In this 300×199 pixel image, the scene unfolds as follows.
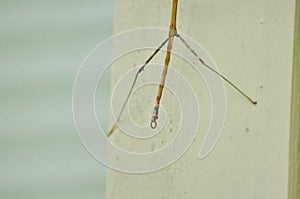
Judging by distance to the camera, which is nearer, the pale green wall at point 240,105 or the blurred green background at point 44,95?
the pale green wall at point 240,105

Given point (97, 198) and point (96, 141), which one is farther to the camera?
point (97, 198)

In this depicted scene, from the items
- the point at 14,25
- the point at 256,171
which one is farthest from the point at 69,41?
the point at 256,171

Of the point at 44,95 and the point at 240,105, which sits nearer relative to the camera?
the point at 240,105

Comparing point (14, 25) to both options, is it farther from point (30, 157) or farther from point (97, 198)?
point (97, 198)

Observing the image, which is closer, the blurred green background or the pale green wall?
the pale green wall
